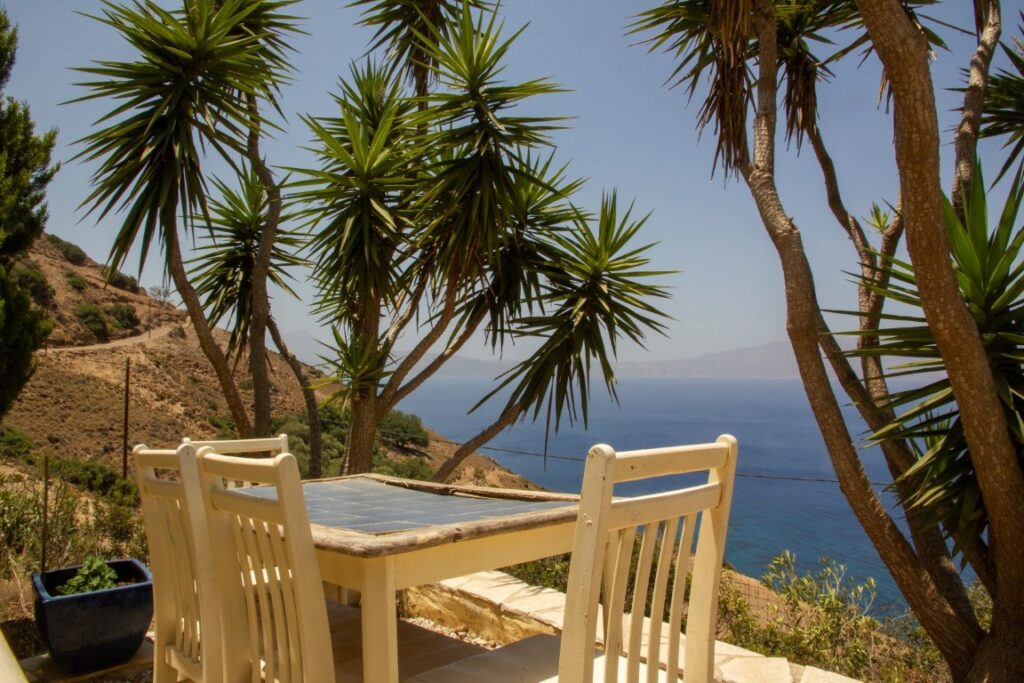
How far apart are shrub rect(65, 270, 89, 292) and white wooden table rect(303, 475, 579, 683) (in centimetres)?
3141

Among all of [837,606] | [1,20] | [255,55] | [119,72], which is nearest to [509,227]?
[255,55]

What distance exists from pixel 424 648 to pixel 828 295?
2695 millimetres

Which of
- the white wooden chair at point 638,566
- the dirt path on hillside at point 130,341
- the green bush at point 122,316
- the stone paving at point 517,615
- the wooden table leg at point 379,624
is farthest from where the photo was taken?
the green bush at point 122,316

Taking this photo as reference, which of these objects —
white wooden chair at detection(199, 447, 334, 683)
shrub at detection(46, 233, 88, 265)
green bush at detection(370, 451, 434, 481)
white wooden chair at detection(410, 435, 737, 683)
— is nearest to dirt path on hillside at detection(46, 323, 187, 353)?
shrub at detection(46, 233, 88, 265)

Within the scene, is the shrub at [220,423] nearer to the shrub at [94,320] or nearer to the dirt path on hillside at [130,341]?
the dirt path on hillside at [130,341]

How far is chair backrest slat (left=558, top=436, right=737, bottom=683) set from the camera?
3.30 ft

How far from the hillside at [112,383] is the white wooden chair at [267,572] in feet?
37.5

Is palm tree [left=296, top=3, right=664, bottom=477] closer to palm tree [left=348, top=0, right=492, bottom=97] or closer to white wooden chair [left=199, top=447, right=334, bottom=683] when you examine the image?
palm tree [left=348, top=0, right=492, bottom=97]

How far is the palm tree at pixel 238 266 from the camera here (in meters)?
5.04

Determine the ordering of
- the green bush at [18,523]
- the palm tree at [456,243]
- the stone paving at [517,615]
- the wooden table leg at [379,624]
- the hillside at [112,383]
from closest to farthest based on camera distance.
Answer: the wooden table leg at [379,624]
the stone paving at [517,615]
the green bush at [18,523]
the palm tree at [456,243]
the hillside at [112,383]

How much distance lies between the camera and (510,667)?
1613 mm

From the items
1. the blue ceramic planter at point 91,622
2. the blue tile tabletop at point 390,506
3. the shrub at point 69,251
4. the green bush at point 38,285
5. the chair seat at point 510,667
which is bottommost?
the blue ceramic planter at point 91,622

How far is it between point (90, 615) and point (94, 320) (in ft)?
92.3

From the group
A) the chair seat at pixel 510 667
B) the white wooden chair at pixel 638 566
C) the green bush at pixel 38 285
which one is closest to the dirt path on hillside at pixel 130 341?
the green bush at pixel 38 285
